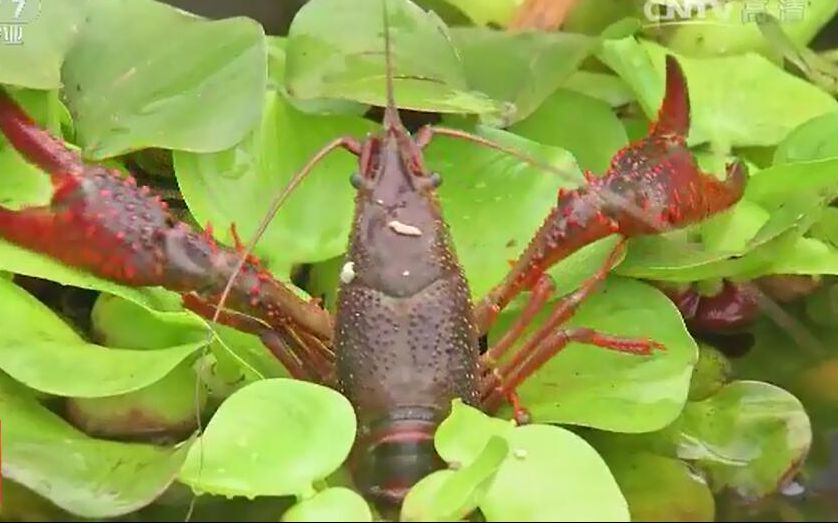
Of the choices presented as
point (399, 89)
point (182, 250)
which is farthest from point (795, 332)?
point (182, 250)

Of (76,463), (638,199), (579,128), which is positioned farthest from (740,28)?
(76,463)

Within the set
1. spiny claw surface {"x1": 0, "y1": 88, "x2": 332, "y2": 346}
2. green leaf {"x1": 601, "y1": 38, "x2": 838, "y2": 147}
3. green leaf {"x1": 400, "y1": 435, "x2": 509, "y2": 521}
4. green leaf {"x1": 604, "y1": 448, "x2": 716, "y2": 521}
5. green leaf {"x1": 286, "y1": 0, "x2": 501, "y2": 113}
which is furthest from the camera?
green leaf {"x1": 601, "y1": 38, "x2": 838, "y2": 147}

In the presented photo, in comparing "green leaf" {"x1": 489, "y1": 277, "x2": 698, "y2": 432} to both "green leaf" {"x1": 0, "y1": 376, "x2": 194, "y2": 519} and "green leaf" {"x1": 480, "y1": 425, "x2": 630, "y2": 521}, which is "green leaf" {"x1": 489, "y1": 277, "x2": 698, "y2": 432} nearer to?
"green leaf" {"x1": 480, "y1": 425, "x2": 630, "y2": 521}

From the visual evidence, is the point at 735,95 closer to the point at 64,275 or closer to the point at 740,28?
the point at 740,28

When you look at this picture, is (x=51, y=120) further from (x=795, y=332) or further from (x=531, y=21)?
(x=795, y=332)

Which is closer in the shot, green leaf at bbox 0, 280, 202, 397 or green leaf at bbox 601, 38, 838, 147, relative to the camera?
green leaf at bbox 0, 280, 202, 397

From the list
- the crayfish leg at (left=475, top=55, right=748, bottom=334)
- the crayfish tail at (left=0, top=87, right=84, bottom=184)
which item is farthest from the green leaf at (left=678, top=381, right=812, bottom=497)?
the crayfish tail at (left=0, top=87, right=84, bottom=184)

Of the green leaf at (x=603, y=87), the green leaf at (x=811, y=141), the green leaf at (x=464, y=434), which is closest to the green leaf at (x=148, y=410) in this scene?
the green leaf at (x=464, y=434)

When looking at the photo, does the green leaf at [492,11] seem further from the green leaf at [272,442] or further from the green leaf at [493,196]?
the green leaf at [272,442]
